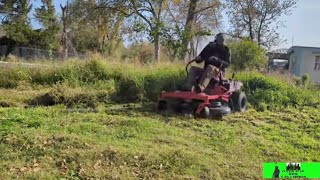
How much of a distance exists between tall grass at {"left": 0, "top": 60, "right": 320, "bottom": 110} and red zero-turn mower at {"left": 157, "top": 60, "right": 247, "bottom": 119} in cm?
137

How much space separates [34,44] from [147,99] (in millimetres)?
24816

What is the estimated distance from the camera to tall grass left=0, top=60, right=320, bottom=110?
348 inches

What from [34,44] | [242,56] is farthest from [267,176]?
[34,44]

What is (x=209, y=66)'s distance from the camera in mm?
7207

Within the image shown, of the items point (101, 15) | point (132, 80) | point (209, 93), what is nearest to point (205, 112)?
point (209, 93)

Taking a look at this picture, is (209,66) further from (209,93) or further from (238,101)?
(238,101)

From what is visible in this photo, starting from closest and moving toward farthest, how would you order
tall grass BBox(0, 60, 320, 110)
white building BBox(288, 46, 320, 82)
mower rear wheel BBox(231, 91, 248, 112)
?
mower rear wheel BBox(231, 91, 248, 112) → tall grass BBox(0, 60, 320, 110) → white building BBox(288, 46, 320, 82)

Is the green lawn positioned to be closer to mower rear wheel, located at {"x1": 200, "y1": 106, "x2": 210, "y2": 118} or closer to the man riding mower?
mower rear wheel, located at {"x1": 200, "y1": 106, "x2": 210, "y2": 118}

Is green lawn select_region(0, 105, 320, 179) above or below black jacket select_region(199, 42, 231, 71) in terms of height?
below

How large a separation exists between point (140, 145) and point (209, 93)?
3.08 metres

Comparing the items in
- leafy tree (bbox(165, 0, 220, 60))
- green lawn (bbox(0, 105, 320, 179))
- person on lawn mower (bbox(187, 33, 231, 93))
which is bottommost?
green lawn (bbox(0, 105, 320, 179))

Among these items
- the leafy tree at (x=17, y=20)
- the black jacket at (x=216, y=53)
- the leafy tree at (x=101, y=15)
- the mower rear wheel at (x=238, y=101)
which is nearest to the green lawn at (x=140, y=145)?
the mower rear wheel at (x=238, y=101)

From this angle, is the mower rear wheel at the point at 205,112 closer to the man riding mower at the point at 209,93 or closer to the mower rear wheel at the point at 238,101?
the man riding mower at the point at 209,93

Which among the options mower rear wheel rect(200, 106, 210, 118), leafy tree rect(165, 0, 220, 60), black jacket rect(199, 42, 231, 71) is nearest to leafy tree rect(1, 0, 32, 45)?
leafy tree rect(165, 0, 220, 60)
